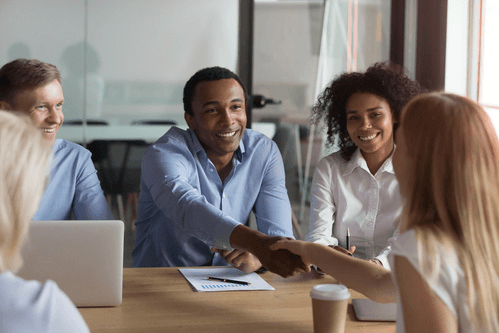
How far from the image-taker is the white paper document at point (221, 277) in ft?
4.89

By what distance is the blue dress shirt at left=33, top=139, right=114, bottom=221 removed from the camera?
210 centimetres

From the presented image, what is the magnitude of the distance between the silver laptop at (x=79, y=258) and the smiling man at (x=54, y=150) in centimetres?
79

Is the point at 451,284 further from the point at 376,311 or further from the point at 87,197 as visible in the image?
the point at 87,197

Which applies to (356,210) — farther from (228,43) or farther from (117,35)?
(117,35)

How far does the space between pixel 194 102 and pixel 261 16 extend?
1.36 m

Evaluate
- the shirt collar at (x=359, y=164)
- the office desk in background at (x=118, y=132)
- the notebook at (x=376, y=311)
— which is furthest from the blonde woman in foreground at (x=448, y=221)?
the office desk in background at (x=118, y=132)

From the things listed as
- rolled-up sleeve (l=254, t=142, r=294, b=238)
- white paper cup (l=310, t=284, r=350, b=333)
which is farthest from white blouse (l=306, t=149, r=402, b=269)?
white paper cup (l=310, t=284, r=350, b=333)

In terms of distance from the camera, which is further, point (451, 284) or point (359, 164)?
point (359, 164)

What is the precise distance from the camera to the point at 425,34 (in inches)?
127

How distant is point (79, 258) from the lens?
4.26 ft

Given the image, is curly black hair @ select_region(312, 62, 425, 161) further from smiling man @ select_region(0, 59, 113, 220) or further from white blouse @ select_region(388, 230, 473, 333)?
white blouse @ select_region(388, 230, 473, 333)

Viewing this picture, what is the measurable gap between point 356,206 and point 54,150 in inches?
47.4

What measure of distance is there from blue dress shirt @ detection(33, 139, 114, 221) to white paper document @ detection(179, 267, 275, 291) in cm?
61

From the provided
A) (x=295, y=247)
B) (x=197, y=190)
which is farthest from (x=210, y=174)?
(x=295, y=247)
